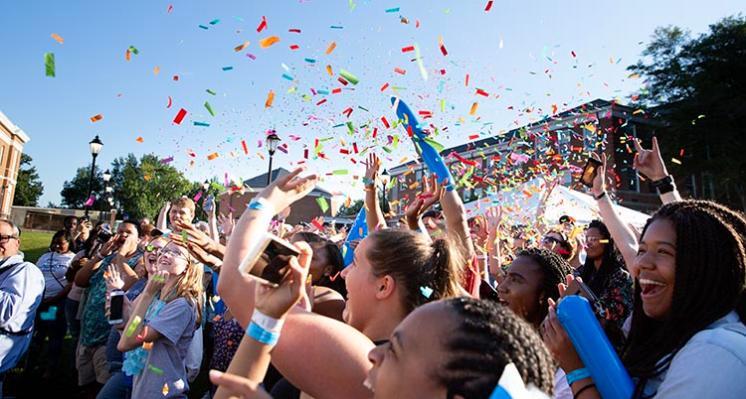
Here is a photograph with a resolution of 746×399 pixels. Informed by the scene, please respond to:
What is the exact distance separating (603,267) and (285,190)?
3.78m

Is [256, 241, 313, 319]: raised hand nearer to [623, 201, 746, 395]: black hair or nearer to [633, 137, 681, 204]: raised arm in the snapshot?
[623, 201, 746, 395]: black hair

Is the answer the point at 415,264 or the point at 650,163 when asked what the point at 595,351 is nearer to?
the point at 415,264

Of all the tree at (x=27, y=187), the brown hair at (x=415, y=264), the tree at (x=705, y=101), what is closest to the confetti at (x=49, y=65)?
the brown hair at (x=415, y=264)

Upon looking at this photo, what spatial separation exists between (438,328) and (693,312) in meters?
1.14

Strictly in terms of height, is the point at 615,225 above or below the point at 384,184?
below

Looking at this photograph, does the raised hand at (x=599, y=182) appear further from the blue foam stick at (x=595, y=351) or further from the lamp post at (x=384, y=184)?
the lamp post at (x=384, y=184)

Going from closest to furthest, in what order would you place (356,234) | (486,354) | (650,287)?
(486,354), (650,287), (356,234)


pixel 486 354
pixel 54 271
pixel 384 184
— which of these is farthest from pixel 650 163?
pixel 384 184

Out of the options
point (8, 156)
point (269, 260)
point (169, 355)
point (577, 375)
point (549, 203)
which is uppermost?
point (8, 156)

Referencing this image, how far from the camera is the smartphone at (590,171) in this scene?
3.62 m

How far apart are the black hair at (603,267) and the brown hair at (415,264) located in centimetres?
272

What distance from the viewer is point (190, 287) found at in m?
4.09

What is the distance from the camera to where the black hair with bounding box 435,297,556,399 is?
119cm

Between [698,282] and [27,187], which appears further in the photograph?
[27,187]
